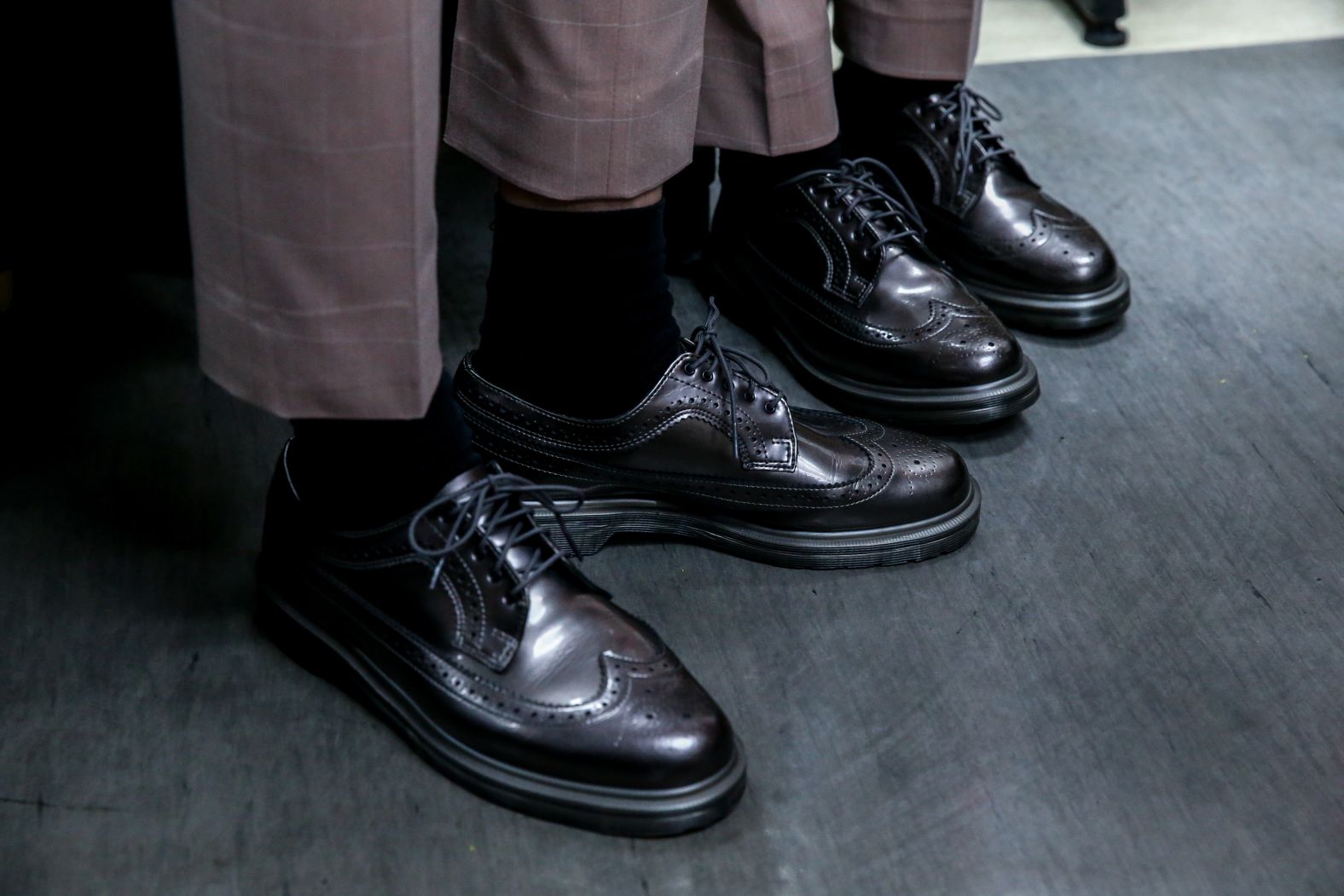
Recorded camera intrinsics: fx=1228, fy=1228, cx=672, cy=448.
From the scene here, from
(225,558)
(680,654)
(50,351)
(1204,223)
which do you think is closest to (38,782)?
(225,558)

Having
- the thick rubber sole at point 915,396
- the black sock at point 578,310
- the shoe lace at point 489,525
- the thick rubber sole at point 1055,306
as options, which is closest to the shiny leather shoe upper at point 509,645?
the shoe lace at point 489,525

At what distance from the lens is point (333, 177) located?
562mm

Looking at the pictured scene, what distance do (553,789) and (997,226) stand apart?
0.68 meters

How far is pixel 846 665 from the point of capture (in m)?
0.77

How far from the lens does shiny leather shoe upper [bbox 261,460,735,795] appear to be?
0.65 m

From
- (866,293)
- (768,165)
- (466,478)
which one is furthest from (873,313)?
(466,478)

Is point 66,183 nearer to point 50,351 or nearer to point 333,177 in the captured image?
point 50,351

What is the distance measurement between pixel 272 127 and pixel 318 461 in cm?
21

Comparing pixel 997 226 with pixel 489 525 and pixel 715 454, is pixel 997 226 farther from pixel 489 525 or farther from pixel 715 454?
pixel 489 525

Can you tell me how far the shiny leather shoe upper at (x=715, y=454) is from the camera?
0.82 meters

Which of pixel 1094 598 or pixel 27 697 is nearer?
pixel 27 697

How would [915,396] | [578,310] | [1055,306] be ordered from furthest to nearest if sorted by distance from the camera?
[1055,306] → [915,396] → [578,310]

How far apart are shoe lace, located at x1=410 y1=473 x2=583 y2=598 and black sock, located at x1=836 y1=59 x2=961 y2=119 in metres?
0.61

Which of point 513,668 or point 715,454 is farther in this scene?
point 715,454
